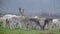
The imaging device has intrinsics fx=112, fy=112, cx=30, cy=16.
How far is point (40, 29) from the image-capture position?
1370mm

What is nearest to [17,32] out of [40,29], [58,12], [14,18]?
[14,18]

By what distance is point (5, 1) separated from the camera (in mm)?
1402

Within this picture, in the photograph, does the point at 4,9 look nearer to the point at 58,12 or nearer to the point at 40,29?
the point at 40,29

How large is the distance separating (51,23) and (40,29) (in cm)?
15

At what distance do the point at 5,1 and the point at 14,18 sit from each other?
240 millimetres

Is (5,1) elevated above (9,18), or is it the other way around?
(5,1)

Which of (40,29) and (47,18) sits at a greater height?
(47,18)

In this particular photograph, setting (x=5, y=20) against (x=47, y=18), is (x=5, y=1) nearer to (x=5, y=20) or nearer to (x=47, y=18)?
(x=5, y=20)

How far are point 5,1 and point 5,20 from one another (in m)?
0.24

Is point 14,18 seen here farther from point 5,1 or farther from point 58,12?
point 58,12

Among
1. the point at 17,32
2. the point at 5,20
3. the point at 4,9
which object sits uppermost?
the point at 4,9

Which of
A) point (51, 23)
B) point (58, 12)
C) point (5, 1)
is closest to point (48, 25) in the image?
point (51, 23)

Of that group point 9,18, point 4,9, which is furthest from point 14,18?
point 4,9

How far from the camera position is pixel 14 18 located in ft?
4.60
